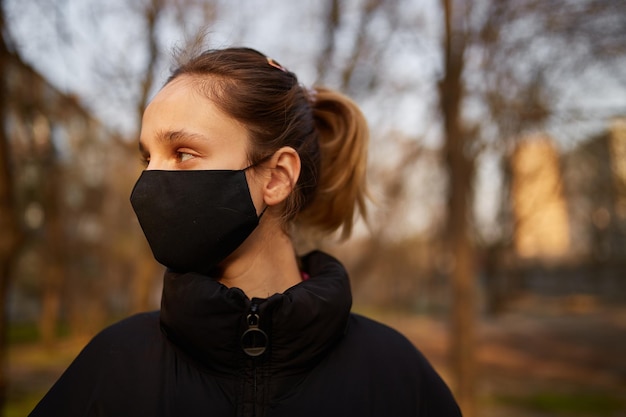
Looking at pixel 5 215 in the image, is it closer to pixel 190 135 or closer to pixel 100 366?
pixel 100 366

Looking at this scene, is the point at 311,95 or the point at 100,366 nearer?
the point at 100,366

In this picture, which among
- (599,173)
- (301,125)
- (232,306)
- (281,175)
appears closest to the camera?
(232,306)

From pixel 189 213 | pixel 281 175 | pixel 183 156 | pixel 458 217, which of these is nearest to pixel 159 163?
pixel 183 156

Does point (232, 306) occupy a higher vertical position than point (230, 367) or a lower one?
higher

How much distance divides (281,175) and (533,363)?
13817 millimetres

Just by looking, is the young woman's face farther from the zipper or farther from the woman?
the zipper

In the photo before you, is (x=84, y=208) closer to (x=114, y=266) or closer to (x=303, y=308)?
(x=114, y=266)

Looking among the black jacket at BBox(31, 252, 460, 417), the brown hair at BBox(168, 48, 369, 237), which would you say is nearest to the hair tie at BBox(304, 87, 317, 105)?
the brown hair at BBox(168, 48, 369, 237)

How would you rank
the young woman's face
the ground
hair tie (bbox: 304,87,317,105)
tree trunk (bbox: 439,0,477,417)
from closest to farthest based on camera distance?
the young woman's face → hair tie (bbox: 304,87,317,105) → tree trunk (bbox: 439,0,477,417) → the ground

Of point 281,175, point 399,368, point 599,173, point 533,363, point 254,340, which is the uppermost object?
point 599,173

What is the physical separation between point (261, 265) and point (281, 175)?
29 centimetres

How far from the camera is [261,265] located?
66.7 inches

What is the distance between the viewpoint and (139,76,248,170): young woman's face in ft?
4.96

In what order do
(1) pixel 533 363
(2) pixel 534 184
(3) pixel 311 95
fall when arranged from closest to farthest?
(3) pixel 311 95
(1) pixel 533 363
(2) pixel 534 184
